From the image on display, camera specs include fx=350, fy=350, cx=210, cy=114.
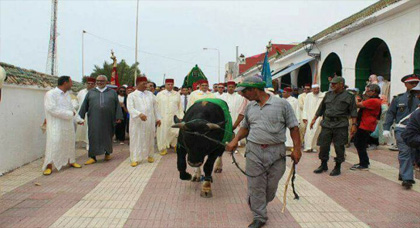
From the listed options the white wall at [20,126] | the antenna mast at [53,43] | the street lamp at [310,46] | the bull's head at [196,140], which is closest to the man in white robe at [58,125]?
the white wall at [20,126]

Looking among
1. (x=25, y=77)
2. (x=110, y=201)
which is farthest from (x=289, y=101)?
(x=25, y=77)

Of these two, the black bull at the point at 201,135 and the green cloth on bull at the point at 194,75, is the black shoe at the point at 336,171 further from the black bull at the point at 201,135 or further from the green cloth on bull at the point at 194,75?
the green cloth on bull at the point at 194,75

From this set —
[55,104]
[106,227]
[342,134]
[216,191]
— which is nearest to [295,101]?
[342,134]

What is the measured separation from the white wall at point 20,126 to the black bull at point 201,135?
3.60 m

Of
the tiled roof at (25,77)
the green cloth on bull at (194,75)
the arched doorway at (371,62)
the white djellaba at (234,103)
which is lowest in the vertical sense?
the white djellaba at (234,103)

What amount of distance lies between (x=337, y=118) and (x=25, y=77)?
6.60 metres

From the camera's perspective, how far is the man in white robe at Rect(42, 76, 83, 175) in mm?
6664

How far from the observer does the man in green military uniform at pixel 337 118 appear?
658 centimetres

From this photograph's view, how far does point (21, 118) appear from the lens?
24.2ft

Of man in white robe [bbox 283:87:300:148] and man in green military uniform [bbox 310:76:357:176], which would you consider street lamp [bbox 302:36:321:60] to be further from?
man in green military uniform [bbox 310:76:357:176]

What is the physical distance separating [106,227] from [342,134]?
15.1 ft

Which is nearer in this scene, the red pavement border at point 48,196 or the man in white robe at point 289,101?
the red pavement border at point 48,196

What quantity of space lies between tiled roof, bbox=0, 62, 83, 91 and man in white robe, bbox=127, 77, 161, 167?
228 cm

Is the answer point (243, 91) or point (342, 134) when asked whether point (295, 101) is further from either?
point (243, 91)
